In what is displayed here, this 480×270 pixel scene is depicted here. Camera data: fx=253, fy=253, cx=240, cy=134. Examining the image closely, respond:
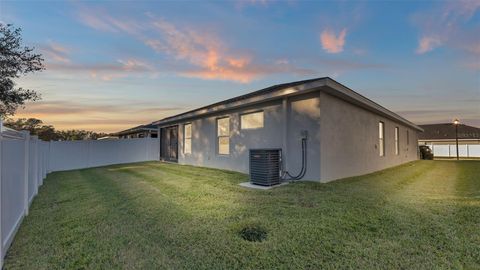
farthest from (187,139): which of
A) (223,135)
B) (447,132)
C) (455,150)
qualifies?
(447,132)

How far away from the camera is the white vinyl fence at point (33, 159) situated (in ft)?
10.3

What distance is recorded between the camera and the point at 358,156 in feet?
31.2

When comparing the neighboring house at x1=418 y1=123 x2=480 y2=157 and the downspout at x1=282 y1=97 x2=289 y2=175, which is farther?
the neighboring house at x1=418 y1=123 x2=480 y2=157

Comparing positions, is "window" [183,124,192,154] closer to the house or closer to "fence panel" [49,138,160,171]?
the house

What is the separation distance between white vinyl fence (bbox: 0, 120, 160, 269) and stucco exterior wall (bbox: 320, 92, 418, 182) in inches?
263

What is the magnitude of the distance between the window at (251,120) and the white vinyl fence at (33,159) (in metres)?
6.44

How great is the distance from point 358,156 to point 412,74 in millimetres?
5439

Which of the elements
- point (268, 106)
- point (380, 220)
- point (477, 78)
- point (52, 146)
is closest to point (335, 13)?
point (268, 106)

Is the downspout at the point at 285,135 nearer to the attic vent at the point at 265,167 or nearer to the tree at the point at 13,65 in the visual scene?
the attic vent at the point at 265,167

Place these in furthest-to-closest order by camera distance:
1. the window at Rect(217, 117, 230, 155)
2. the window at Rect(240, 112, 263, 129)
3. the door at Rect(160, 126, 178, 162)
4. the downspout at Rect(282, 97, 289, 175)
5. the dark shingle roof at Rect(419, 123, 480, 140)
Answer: the dark shingle roof at Rect(419, 123, 480, 140), the door at Rect(160, 126, 178, 162), the window at Rect(217, 117, 230, 155), the window at Rect(240, 112, 263, 129), the downspout at Rect(282, 97, 289, 175)

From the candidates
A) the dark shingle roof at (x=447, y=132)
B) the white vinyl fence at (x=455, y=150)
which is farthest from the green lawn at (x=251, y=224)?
the dark shingle roof at (x=447, y=132)

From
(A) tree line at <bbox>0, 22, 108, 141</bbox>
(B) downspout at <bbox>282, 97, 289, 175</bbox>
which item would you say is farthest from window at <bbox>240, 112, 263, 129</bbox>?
(A) tree line at <bbox>0, 22, 108, 141</bbox>

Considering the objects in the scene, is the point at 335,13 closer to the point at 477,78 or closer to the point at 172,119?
the point at 477,78

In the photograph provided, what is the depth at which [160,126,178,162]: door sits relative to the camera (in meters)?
16.0
